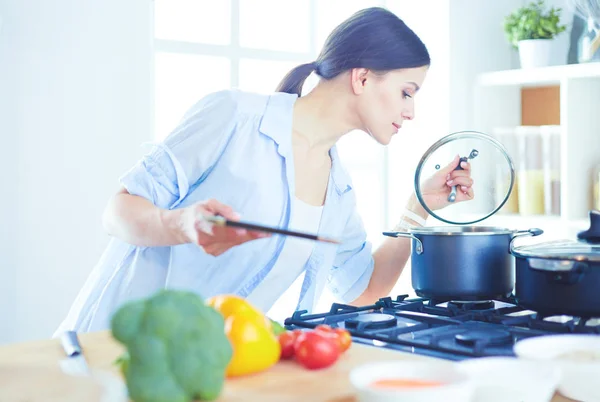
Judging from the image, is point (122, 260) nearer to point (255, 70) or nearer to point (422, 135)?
point (255, 70)

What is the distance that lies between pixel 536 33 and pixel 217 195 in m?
2.05

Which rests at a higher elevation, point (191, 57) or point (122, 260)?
point (191, 57)

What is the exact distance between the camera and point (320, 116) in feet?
6.20

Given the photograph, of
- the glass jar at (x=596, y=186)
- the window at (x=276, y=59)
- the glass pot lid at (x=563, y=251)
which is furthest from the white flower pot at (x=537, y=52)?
the glass pot lid at (x=563, y=251)

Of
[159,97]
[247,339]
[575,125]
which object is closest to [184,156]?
[247,339]

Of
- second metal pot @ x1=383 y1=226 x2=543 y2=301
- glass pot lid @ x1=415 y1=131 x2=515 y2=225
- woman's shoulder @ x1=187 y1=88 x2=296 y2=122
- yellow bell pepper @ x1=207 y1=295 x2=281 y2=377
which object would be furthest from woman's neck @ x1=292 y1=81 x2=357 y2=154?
yellow bell pepper @ x1=207 y1=295 x2=281 y2=377

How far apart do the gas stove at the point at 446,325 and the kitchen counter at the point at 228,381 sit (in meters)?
0.07

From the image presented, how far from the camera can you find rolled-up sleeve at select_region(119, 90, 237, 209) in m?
1.65

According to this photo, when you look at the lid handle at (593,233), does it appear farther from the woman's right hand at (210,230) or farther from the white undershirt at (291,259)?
the white undershirt at (291,259)

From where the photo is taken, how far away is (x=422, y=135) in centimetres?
368

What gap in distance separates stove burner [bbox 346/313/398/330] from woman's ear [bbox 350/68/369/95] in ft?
2.24

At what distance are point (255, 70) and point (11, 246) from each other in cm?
130

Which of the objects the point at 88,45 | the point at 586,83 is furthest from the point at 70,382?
the point at 586,83

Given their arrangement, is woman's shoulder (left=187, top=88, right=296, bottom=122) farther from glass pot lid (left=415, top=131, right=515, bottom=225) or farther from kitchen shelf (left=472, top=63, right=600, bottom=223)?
kitchen shelf (left=472, top=63, right=600, bottom=223)
